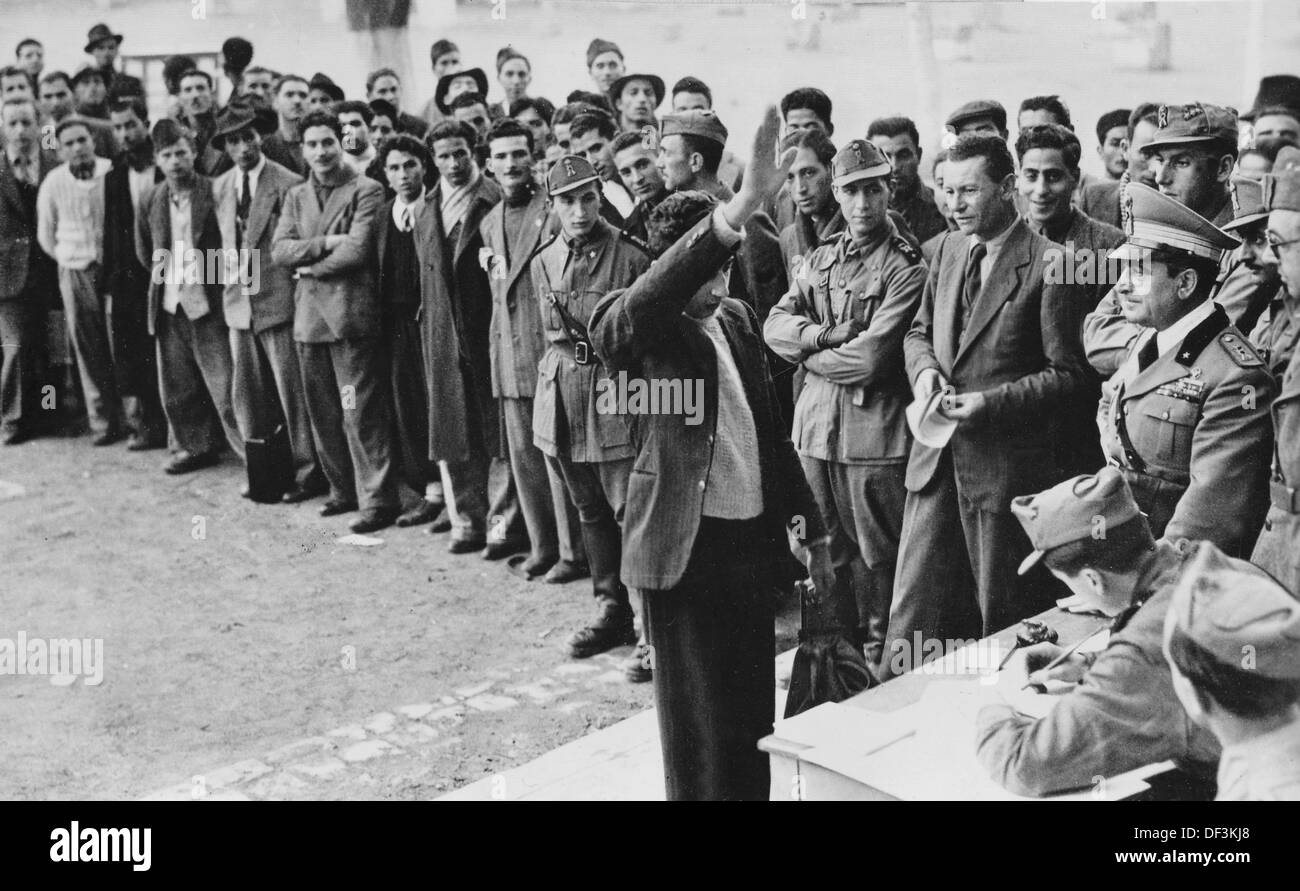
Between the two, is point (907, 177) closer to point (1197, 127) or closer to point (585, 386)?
point (1197, 127)

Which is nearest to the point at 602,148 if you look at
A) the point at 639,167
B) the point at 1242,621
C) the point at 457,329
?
the point at 639,167

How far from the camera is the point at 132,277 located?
22.4ft

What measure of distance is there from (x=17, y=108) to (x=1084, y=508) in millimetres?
6460

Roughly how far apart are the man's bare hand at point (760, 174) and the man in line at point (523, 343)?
2181 mm

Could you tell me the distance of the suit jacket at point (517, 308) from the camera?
5.25m

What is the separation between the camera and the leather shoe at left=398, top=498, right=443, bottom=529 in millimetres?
5988

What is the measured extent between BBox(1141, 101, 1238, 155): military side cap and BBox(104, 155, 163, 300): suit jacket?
4.90 meters

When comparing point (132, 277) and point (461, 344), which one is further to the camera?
point (132, 277)

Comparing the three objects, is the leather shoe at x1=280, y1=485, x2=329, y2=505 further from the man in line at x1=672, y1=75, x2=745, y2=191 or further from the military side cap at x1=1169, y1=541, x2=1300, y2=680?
the military side cap at x1=1169, y1=541, x2=1300, y2=680

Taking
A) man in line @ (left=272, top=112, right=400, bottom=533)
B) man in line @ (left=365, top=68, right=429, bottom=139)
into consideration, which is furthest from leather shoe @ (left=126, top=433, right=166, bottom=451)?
man in line @ (left=365, top=68, right=429, bottom=139)

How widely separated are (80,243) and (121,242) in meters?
0.24

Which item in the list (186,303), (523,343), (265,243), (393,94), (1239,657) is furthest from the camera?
(393,94)

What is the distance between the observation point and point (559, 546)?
5426 mm

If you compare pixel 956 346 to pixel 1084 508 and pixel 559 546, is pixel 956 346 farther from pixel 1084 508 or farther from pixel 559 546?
pixel 559 546
